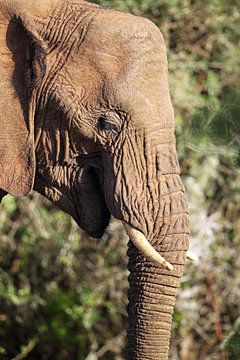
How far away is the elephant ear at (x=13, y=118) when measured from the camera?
194 inches

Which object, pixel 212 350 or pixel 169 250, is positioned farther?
pixel 212 350

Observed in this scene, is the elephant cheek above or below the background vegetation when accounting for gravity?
above

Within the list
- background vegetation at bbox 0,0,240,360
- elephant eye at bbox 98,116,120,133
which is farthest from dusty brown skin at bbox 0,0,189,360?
background vegetation at bbox 0,0,240,360

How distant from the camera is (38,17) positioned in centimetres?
494

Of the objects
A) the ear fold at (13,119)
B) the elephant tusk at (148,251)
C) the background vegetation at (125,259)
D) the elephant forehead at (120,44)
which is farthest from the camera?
the background vegetation at (125,259)

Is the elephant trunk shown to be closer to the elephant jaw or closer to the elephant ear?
the elephant jaw

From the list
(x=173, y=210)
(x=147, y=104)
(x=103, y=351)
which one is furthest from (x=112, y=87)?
(x=103, y=351)

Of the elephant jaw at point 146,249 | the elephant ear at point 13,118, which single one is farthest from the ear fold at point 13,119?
the elephant jaw at point 146,249

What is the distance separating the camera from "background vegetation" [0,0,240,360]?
8117 mm

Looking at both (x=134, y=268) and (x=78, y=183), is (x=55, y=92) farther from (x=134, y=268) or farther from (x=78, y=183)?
(x=134, y=268)

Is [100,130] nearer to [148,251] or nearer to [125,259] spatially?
[148,251]

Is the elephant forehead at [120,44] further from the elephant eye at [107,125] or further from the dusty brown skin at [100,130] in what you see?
the elephant eye at [107,125]

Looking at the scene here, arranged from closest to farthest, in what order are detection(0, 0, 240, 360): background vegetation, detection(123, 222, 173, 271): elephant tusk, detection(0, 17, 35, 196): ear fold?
detection(123, 222, 173, 271): elephant tusk → detection(0, 17, 35, 196): ear fold → detection(0, 0, 240, 360): background vegetation

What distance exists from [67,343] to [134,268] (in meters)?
3.64
